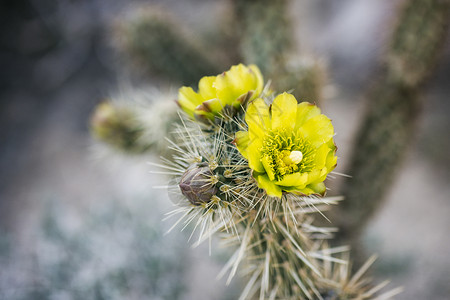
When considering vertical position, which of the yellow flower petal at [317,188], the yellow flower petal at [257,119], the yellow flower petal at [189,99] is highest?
the yellow flower petal at [189,99]

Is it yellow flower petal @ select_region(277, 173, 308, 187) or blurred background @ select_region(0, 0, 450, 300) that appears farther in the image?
blurred background @ select_region(0, 0, 450, 300)

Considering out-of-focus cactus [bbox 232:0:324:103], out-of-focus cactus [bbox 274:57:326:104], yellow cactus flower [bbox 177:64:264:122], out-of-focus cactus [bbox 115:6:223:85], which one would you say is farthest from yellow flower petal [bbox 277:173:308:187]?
out-of-focus cactus [bbox 115:6:223:85]

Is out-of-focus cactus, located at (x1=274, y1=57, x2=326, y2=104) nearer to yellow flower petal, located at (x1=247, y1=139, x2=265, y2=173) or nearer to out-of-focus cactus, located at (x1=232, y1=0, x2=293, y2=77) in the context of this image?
out-of-focus cactus, located at (x1=232, y1=0, x2=293, y2=77)

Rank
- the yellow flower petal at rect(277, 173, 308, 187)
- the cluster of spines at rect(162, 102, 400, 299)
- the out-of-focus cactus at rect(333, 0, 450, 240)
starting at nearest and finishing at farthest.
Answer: the yellow flower petal at rect(277, 173, 308, 187) → the cluster of spines at rect(162, 102, 400, 299) → the out-of-focus cactus at rect(333, 0, 450, 240)

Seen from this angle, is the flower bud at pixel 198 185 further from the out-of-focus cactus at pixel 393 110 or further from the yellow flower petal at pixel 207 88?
the out-of-focus cactus at pixel 393 110

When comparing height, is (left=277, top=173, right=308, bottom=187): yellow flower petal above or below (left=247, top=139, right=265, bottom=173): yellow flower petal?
below

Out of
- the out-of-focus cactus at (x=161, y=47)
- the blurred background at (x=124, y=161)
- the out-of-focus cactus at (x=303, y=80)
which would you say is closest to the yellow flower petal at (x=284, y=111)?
the out-of-focus cactus at (x=303, y=80)

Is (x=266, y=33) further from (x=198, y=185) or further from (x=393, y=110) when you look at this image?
(x=198, y=185)

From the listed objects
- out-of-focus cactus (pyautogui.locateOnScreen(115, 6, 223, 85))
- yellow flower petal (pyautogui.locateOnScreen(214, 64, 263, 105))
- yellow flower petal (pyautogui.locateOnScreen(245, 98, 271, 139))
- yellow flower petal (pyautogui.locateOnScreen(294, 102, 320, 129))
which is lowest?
yellow flower petal (pyautogui.locateOnScreen(245, 98, 271, 139))
